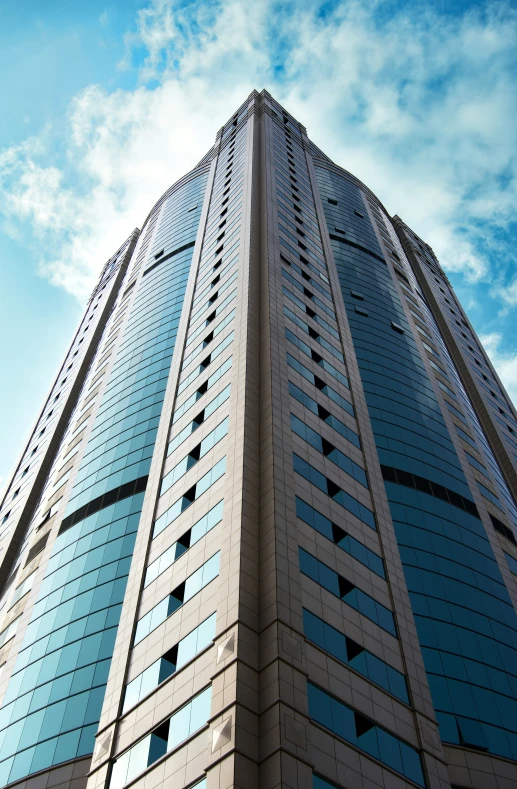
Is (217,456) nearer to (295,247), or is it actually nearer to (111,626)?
(111,626)

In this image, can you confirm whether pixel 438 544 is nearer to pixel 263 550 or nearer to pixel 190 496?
pixel 190 496

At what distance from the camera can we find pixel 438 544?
44.2 metres

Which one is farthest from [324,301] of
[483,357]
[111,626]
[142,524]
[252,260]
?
[483,357]

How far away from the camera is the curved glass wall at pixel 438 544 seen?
116ft

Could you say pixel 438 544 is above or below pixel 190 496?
above

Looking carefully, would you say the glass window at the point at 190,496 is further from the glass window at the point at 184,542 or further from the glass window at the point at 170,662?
the glass window at the point at 170,662

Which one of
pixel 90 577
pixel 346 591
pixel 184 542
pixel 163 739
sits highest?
pixel 90 577

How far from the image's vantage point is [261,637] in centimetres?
2666

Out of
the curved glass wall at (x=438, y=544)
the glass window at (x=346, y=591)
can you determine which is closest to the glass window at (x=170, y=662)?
the glass window at (x=346, y=591)

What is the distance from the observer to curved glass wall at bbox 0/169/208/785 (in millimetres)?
34812

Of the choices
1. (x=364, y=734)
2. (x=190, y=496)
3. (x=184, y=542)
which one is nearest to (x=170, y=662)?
(x=184, y=542)

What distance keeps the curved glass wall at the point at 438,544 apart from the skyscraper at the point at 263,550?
171 millimetres

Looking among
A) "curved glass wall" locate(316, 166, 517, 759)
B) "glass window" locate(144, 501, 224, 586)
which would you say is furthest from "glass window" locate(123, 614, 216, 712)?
"curved glass wall" locate(316, 166, 517, 759)

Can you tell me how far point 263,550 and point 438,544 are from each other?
1773 cm
